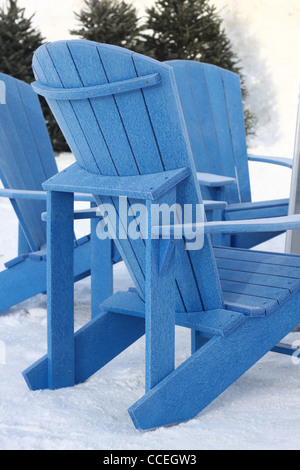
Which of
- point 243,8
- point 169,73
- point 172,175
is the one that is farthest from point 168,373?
point 243,8

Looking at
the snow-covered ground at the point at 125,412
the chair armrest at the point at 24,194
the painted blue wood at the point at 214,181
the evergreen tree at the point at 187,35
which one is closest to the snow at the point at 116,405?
the snow-covered ground at the point at 125,412

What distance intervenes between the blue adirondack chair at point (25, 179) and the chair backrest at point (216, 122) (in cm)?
98

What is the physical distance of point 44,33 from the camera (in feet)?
45.4

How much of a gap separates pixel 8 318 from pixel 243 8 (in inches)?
553

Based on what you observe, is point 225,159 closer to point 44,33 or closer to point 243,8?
point 44,33

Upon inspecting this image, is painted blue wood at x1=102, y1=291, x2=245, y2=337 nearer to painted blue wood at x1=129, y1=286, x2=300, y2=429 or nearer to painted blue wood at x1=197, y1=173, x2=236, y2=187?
painted blue wood at x1=129, y1=286, x2=300, y2=429

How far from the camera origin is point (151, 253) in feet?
5.24

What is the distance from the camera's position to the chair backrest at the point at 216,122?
362 centimetres

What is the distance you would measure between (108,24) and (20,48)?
1.22 m

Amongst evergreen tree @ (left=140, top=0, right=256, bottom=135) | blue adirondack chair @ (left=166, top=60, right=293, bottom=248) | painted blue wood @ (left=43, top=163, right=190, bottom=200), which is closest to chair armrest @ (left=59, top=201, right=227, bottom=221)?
painted blue wood @ (left=43, top=163, right=190, bottom=200)

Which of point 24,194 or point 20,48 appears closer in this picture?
point 24,194

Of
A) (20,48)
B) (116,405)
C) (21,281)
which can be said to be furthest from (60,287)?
(20,48)

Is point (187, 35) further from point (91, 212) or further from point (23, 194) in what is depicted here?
point (91, 212)

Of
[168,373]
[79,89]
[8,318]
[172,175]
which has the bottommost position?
[8,318]
